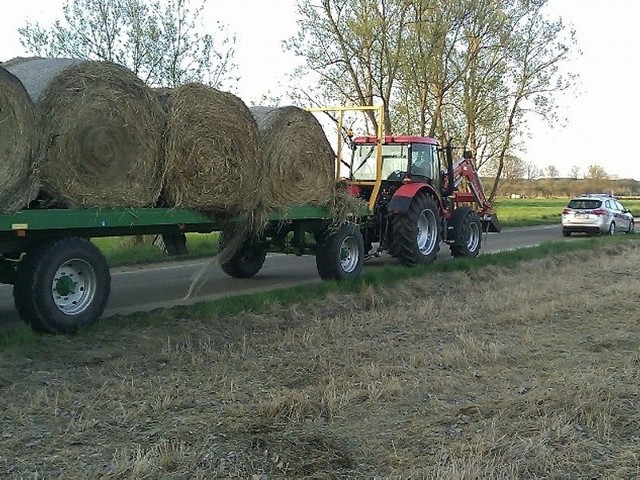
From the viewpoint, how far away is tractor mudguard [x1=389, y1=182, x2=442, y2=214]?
13.0 metres

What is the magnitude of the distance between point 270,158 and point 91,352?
3588 millimetres

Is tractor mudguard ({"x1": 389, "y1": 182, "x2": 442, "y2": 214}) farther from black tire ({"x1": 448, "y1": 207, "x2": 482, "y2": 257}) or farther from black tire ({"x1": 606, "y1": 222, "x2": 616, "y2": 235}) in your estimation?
black tire ({"x1": 606, "y1": 222, "x2": 616, "y2": 235})

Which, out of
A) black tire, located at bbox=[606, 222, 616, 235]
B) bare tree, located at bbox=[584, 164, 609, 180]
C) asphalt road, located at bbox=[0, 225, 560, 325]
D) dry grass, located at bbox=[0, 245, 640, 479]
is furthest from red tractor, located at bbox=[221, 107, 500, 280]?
bare tree, located at bbox=[584, 164, 609, 180]

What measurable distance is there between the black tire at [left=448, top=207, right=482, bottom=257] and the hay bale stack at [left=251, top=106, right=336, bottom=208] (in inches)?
199

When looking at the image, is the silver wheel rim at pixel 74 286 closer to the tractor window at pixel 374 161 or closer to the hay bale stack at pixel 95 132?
the hay bale stack at pixel 95 132

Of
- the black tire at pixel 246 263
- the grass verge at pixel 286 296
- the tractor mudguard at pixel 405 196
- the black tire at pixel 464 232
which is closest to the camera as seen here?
the grass verge at pixel 286 296

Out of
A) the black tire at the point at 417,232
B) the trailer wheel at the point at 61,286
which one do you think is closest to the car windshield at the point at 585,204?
the black tire at the point at 417,232

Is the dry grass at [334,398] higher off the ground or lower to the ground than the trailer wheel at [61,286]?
lower

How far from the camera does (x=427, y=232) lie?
14.1 metres

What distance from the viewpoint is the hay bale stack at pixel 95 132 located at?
289 inches

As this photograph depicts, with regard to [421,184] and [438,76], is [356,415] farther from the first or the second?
[438,76]

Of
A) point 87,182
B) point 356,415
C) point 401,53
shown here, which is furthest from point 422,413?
point 401,53

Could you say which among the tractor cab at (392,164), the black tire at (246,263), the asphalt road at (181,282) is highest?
the tractor cab at (392,164)

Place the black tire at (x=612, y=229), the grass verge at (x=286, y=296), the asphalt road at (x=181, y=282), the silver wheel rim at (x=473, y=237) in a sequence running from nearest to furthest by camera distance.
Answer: the grass verge at (x=286, y=296)
the asphalt road at (x=181, y=282)
the silver wheel rim at (x=473, y=237)
the black tire at (x=612, y=229)
